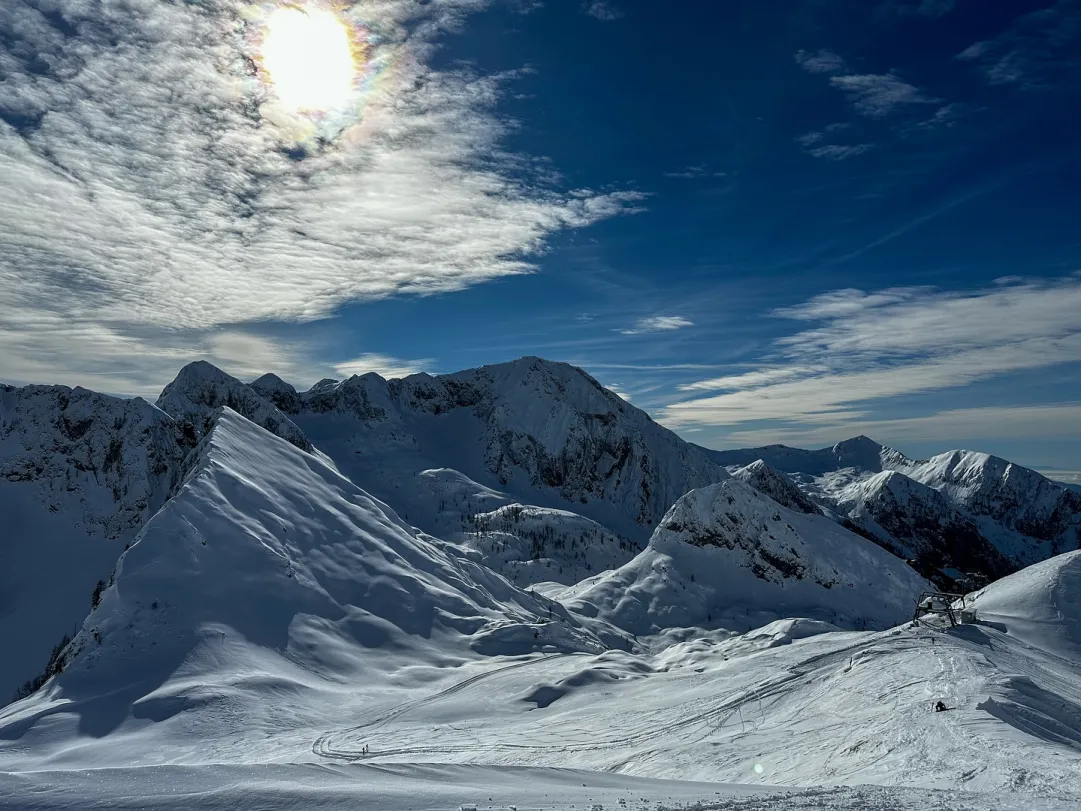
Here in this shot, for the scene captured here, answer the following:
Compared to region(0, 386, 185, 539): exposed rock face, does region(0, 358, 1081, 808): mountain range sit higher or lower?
lower

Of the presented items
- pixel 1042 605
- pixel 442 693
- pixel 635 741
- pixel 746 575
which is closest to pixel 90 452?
pixel 746 575

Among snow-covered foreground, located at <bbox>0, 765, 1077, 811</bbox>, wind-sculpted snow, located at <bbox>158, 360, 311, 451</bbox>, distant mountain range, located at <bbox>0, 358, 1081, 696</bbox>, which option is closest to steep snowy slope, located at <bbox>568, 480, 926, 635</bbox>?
distant mountain range, located at <bbox>0, 358, 1081, 696</bbox>

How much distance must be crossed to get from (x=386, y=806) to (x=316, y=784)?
7.82ft

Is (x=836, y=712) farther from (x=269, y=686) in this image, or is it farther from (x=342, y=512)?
(x=342, y=512)

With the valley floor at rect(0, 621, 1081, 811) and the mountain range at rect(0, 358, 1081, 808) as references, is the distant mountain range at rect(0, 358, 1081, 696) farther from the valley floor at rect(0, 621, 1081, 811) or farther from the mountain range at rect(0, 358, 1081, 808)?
the valley floor at rect(0, 621, 1081, 811)

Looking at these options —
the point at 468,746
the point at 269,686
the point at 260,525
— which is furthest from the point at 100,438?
the point at 468,746

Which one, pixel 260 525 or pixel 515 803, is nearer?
pixel 515 803

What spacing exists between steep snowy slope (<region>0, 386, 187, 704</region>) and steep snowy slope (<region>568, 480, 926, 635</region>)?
8724 centimetres

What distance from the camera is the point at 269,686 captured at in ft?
117

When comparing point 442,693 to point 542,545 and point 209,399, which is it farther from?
point 209,399

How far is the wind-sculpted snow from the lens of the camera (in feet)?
534

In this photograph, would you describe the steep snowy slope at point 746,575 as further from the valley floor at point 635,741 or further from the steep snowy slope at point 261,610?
the valley floor at point 635,741

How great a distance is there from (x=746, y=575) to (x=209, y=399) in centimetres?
14609

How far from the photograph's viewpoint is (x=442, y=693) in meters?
38.7
